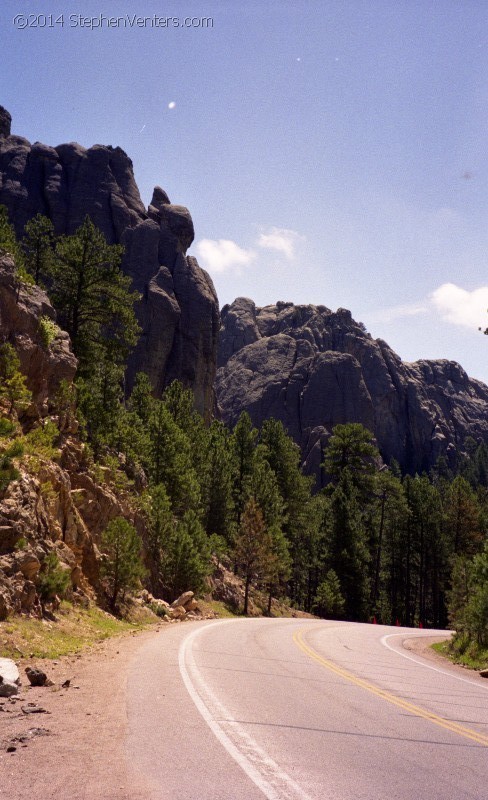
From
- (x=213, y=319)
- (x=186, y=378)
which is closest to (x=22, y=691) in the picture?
(x=186, y=378)

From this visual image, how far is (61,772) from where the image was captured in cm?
497

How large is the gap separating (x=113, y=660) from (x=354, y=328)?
126 meters

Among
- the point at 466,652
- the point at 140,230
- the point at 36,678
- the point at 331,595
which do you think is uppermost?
the point at 140,230

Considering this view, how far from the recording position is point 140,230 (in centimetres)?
8450

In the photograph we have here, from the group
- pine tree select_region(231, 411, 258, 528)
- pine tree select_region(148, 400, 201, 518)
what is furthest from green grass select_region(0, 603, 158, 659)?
pine tree select_region(231, 411, 258, 528)

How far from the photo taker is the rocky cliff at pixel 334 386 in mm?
110125

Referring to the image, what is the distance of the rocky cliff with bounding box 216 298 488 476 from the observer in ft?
361

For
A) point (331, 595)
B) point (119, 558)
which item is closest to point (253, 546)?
point (331, 595)

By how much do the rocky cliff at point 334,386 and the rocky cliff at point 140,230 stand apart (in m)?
30.5

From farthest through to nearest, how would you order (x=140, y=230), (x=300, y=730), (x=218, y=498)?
(x=140, y=230)
(x=218, y=498)
(x=300, y=730)

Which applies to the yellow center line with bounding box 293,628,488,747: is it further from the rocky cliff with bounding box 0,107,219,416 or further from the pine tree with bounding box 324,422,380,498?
the rocky cliff with bounding box 0,107,219,416

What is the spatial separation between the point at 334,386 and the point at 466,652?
93.2 m

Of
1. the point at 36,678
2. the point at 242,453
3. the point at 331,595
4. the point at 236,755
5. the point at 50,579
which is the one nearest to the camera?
the point at 236,755

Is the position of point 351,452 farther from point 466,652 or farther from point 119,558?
point 119,558
